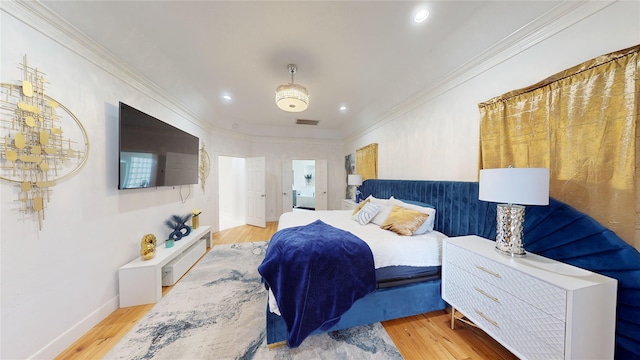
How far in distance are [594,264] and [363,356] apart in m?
1.67

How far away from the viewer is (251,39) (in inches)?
79.1

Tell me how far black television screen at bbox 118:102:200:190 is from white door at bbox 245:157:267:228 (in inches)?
84.9

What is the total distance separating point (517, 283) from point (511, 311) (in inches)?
8.2

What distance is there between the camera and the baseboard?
4.55 feet

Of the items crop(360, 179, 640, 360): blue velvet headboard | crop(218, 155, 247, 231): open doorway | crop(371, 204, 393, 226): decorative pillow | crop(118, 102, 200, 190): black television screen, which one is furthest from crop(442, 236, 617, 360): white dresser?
crop(218, 155, 247, 231): open doorway

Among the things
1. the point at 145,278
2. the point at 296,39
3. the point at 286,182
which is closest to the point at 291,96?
the point at 296,39

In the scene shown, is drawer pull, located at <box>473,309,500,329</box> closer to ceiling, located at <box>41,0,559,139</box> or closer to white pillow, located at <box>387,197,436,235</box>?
white pillow, located at <box>387,197,436,235</box>

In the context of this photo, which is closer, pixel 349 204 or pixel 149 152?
pixel 149 152

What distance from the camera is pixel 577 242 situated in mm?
1292

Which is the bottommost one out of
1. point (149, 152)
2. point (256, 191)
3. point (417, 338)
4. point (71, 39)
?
point (417, 338)

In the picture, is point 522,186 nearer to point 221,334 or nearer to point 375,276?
point 375,276

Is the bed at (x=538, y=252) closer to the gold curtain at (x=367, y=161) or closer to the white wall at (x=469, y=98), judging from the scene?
the white wall at (x=469, y=98)

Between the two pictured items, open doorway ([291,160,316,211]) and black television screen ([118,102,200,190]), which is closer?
black television screen ([118,102,200,190])

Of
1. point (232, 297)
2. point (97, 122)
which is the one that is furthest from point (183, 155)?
point (232, 297)
